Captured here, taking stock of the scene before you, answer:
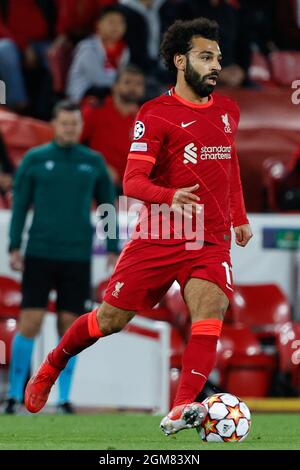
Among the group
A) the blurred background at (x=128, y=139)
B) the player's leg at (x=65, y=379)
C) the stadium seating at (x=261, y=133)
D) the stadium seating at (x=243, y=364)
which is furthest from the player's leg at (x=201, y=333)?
the stadium seating at (x=261, y=133)

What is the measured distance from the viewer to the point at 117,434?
260 inches

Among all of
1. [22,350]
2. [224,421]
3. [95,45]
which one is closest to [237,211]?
[224,421]

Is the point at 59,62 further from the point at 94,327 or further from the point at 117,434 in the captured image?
the point at 94,327

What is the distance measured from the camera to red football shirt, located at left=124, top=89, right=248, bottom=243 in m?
5.93

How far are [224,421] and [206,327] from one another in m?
0.41

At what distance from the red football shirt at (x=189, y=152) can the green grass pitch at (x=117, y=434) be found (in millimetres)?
933

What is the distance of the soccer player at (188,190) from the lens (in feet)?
19.2

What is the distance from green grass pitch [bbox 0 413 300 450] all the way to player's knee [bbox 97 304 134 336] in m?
0.51

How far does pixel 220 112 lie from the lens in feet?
20.1

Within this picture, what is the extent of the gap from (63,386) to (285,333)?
6.37 ft

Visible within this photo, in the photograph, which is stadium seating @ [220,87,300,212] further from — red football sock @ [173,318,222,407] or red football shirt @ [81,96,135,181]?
red football sock @ [173,318,222,407]

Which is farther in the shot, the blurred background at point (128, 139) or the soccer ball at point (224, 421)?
the blurred background at point (128, 139)

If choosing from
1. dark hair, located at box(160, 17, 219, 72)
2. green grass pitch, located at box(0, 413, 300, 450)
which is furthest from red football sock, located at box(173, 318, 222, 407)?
dark hair, located at box(160, 17, 219, 72)

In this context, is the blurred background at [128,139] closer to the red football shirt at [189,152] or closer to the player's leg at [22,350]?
the player's leg at [22,350]
